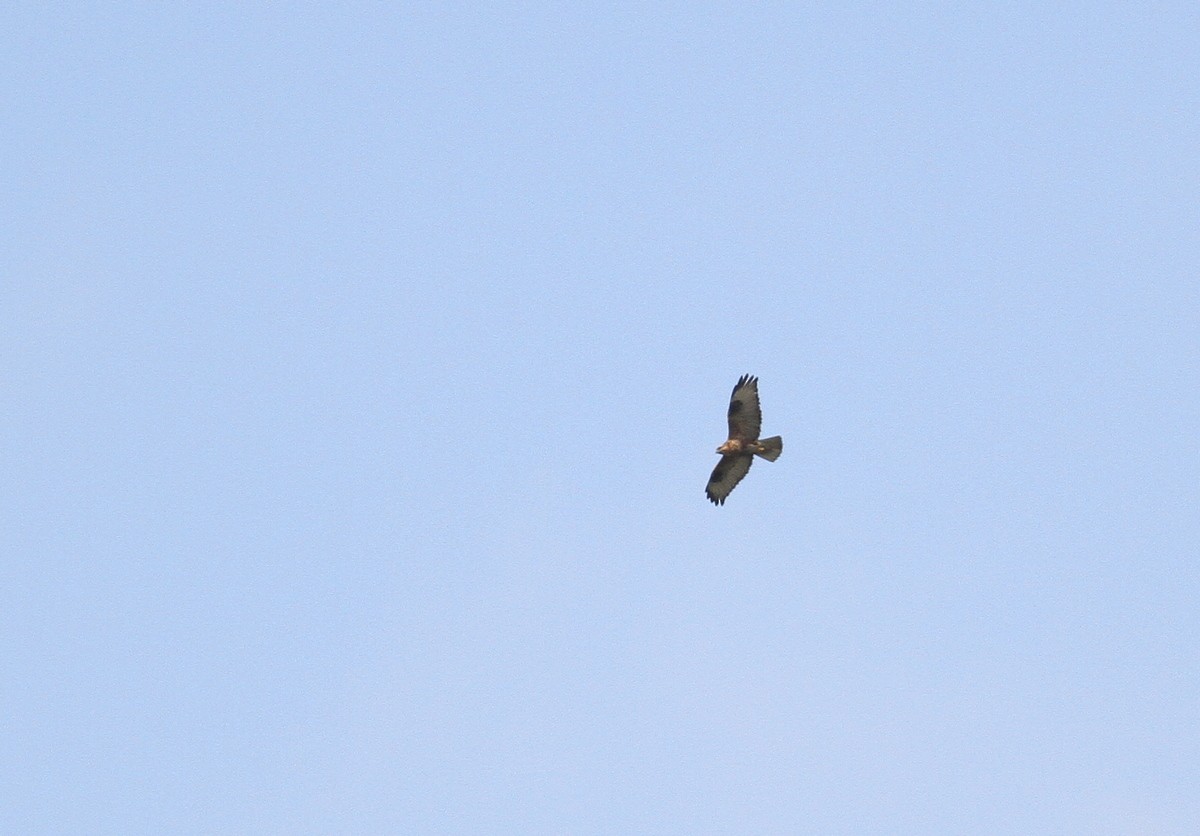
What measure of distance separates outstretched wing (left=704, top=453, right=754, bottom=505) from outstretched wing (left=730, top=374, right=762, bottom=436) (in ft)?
2.14

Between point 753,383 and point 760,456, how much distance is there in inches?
68.9

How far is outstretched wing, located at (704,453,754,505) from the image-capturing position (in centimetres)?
5206

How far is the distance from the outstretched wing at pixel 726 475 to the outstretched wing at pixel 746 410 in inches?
25.7

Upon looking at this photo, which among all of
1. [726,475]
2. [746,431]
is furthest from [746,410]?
[726,475]

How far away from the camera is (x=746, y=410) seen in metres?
51.5

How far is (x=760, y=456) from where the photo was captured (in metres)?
51.7

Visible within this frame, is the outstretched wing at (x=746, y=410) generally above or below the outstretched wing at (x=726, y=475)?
above

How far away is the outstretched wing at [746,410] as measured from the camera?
5150 centimetres

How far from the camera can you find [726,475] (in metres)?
52.4

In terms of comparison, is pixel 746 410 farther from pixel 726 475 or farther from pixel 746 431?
pixel 726 475

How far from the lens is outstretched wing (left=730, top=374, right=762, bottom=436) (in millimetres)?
51500

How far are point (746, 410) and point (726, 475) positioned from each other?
185 cm

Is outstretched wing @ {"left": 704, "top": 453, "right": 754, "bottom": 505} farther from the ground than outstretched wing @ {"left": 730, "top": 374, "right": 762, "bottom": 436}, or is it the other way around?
outstretched wing @ {"left": 730, "top": 374, "right": 762, "bottom": 436}

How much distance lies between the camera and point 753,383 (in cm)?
5159
